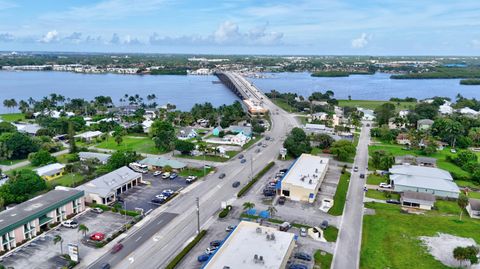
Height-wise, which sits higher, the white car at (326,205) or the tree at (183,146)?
the tree at (183,146)

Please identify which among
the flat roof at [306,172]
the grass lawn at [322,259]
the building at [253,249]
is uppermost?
the flat roof at [306,172]

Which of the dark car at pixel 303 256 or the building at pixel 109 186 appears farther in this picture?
the building at pixel 109 186

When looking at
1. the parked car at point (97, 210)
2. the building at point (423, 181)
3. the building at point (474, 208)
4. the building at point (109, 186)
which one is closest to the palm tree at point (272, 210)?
the building at point (423, 181)

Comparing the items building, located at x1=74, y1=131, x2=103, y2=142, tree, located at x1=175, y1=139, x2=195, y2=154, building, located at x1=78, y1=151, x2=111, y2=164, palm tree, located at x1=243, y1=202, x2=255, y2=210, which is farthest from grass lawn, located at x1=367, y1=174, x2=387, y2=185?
building, located at x1=74, y1=131, x2=103, y2=142

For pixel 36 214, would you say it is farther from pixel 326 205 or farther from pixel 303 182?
pixel 326 205

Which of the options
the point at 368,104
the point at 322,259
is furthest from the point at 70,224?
the point at 368,104

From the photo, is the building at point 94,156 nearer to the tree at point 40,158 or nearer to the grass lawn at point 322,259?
the tree at point 40,158

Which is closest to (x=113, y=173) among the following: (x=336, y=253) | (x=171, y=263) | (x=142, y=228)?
(x=142, y=228)
